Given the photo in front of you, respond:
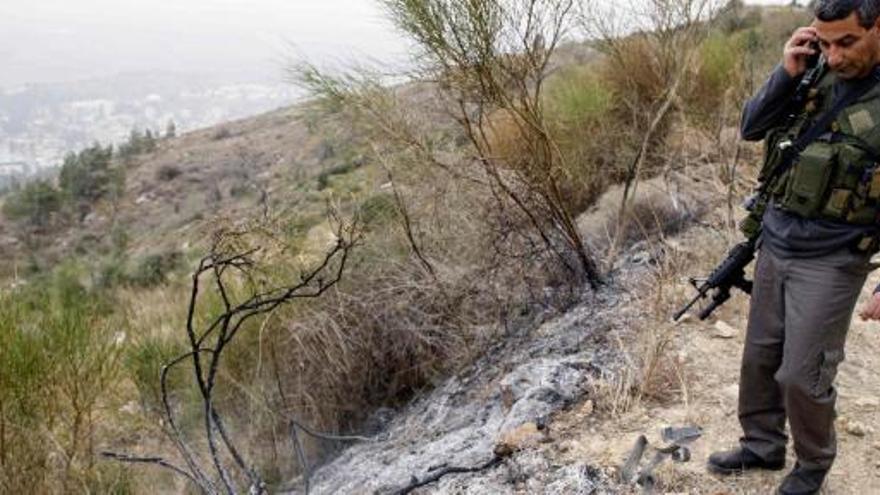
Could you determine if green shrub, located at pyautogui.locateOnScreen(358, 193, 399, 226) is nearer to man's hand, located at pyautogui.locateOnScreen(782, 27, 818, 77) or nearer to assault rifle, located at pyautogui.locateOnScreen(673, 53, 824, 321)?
assault rifle, located at pyautogui.locateOnScreen(673, 53, 824, 321)

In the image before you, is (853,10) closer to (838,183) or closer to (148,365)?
(838,183)

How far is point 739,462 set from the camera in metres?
2.81

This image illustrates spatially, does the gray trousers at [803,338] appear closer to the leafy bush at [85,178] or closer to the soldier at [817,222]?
the soldier at [817,222]

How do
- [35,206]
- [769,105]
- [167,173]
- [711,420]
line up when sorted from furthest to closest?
[167,173]
[35,206]
[711,420]
[769,105]

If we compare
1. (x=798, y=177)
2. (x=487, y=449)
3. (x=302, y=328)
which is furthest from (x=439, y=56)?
(x=798, y=177)

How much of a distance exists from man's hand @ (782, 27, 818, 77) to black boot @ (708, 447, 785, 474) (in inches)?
52.6

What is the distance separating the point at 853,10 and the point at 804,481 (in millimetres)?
1473

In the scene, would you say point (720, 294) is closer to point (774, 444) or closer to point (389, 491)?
point (774, 444)

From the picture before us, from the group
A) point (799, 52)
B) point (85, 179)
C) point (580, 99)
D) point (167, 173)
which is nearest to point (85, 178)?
point (85, 179)

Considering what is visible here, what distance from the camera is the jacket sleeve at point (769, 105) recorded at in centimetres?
238

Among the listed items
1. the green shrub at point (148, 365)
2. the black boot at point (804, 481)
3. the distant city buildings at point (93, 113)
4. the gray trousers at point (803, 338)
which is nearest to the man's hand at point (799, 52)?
the gray trousers at point (803, 338)

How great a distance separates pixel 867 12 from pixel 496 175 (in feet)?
8.91

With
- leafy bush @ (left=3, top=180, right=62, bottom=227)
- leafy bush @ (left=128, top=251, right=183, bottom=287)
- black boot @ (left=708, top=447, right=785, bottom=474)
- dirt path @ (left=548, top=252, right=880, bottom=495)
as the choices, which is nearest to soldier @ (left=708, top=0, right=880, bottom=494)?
black boot @ (left=708, top=447, right=785, bottom=474)

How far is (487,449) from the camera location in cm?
326
